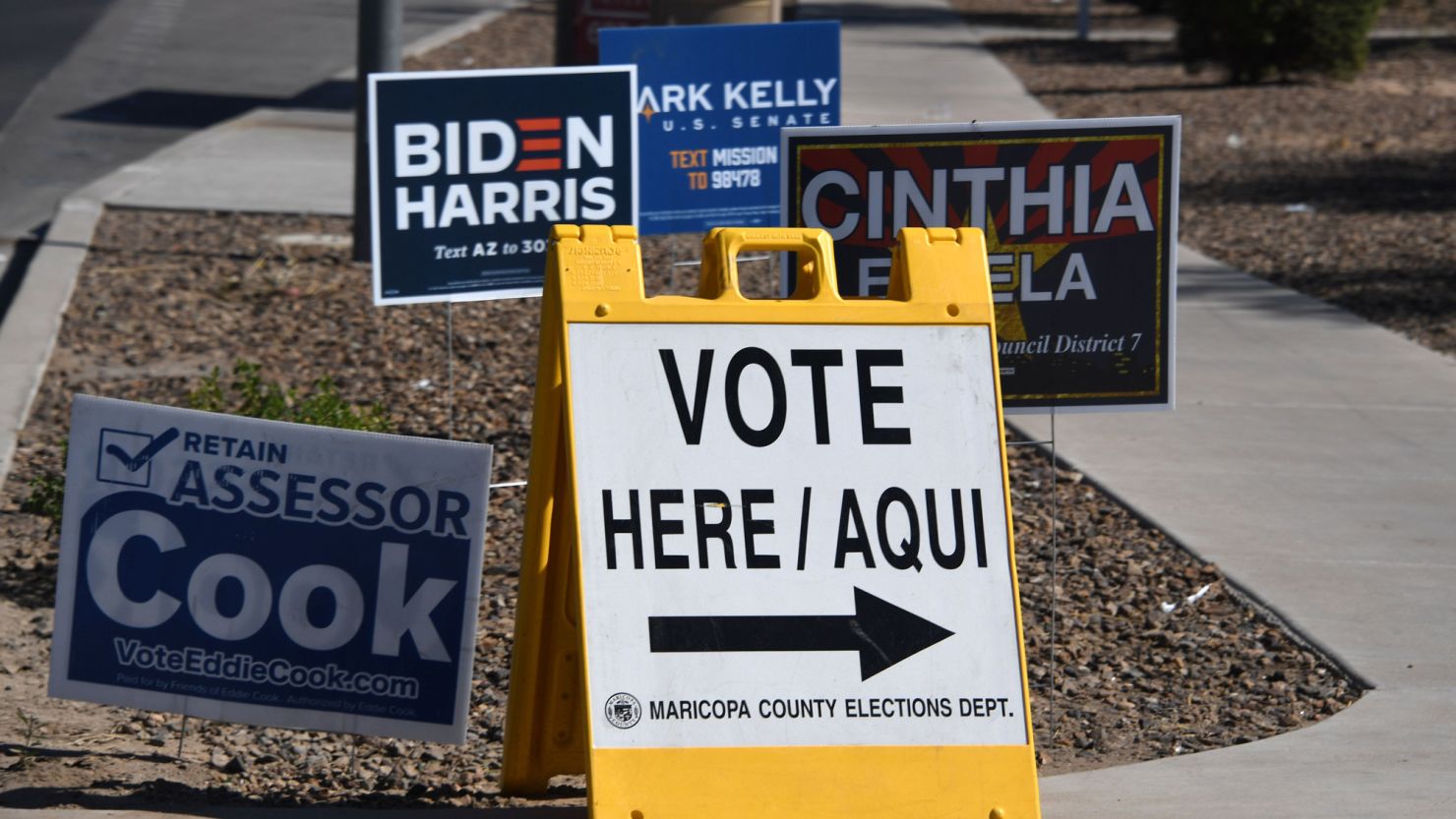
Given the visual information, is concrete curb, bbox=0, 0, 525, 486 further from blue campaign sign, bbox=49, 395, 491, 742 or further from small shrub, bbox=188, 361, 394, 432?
blue campaign sign, bbox=49, 395, 491, 742

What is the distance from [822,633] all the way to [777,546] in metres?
0.21

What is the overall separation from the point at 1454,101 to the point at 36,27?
18.5m

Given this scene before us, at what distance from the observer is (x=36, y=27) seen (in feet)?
82.4

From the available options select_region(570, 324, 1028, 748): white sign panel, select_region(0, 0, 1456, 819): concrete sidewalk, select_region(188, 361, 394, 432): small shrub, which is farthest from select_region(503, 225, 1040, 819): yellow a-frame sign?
select_region(188, 361, 394, 432): small shrub

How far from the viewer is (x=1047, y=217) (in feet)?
16.7

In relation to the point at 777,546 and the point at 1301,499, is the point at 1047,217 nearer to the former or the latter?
the point at 777,546

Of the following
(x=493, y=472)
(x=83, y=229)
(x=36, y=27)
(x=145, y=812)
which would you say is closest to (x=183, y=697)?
(x=145, y=812)

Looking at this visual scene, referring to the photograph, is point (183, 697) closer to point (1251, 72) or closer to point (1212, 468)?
point (1212, 468)

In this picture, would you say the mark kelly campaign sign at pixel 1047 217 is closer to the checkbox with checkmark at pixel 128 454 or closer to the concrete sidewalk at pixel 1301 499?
the concrete sidewalk at pixel 1301 499

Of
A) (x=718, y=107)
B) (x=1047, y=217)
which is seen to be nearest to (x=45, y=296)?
(x=718, y=107)

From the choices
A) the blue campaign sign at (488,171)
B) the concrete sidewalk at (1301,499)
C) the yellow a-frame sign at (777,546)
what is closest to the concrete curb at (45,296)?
the concrete sidewalk at (1301,499)

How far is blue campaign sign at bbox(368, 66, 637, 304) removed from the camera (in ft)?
21.9

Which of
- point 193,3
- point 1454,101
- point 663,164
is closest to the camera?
point 663,164

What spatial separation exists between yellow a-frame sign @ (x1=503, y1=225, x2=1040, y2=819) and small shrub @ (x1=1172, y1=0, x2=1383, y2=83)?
762 inches
